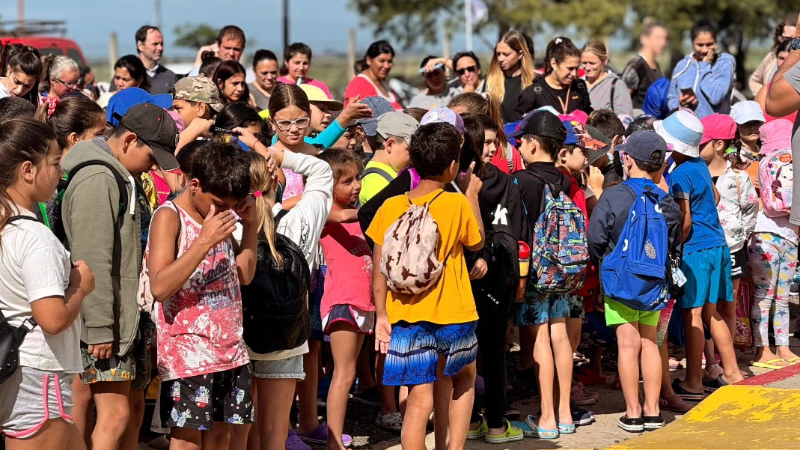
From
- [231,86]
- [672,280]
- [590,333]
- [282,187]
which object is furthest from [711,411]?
[231,86]

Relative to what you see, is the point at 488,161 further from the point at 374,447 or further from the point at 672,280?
the point at 374,447

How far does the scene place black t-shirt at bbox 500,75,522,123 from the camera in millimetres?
10047

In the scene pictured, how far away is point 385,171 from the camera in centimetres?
645

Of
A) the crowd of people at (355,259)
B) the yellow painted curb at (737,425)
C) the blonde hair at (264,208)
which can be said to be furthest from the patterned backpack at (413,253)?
the yellow painted curb at (737,425)

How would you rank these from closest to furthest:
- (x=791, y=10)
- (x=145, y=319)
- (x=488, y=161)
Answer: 1. (x=145, y=319)
2. (x=488, y=161)
3. (x=791, y=10)

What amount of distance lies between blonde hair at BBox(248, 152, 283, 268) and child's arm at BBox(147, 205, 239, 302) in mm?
505

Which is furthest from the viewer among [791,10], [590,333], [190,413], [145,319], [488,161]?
[791,10]

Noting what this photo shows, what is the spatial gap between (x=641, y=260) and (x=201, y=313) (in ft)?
10.2

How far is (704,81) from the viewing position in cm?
1097

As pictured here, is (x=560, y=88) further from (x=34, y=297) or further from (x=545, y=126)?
(x=34, y=297)

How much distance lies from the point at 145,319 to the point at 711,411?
3316mm

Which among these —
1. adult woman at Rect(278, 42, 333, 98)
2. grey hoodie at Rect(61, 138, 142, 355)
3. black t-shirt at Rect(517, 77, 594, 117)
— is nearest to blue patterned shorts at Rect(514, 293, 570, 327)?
grey hoodie at Rect(61, 138, 142, 355)

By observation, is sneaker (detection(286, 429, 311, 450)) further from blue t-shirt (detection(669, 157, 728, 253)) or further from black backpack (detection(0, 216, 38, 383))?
blue t-shirt (detection(669, 157, 728, 253))

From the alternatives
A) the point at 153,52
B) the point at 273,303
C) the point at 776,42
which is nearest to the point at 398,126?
the point at 273,303
